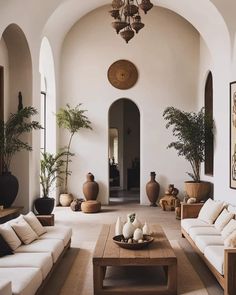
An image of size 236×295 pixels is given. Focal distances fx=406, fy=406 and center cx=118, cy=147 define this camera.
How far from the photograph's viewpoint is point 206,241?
16.1 feet

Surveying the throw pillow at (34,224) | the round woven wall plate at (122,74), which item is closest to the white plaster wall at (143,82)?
the round woven wall plate at (122,74)

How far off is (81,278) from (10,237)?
981mm

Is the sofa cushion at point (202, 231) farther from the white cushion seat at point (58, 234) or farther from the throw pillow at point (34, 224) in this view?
the throw pillow at point (34, 224)

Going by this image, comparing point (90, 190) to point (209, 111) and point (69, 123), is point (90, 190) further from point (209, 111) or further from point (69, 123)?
point (209, 111)

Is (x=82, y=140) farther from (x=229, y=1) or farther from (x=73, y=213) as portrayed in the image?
(x=229, y=1)

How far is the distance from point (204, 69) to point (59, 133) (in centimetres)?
409

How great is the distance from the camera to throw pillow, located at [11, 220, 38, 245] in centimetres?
470

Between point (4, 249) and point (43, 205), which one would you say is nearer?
point (4, 249)

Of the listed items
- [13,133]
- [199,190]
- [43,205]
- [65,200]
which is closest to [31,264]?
[13,133]

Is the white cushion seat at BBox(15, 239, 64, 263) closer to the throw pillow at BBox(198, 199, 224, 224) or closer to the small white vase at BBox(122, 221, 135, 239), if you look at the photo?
the small white vase at BBox(122, 221, 135, 239)

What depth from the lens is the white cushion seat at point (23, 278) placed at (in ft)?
10.7

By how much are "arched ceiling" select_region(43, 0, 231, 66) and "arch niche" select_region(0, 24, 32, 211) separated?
1.53 m

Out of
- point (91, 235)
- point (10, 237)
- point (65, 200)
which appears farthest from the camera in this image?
point (65, 200)

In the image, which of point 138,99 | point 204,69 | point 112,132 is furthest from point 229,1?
point 112,132
